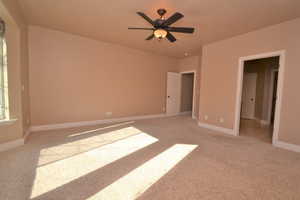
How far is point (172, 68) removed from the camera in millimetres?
6227

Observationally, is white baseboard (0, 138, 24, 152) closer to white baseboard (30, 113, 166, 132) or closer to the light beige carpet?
the light beige carpet

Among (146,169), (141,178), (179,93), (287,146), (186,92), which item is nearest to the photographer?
(141,178)

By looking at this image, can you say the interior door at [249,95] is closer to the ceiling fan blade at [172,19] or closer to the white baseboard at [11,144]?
the ceiling fan blade at [172,19]

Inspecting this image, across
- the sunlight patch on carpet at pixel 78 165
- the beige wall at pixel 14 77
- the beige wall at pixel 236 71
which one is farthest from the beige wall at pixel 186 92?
the beige wall at pixel 14 77

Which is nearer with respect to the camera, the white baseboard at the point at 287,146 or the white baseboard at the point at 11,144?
the white baseboard at the point at 11,144

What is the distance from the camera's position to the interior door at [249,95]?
560 centimetres

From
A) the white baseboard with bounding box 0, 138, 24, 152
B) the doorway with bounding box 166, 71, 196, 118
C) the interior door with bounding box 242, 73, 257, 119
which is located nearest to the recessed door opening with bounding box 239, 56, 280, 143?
the interior door with bounding box 242, 73, 257, 119

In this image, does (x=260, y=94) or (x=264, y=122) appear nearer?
(x=264, y=122)

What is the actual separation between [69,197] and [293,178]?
2.78 metres

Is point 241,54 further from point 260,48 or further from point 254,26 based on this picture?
point 254,26

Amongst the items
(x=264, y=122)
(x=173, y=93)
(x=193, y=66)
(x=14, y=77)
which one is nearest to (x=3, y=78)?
(x=14, y=77)

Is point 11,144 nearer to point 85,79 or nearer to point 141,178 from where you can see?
point 85,79

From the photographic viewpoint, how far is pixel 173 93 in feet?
20.7

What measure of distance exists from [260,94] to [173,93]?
335 centimetres
